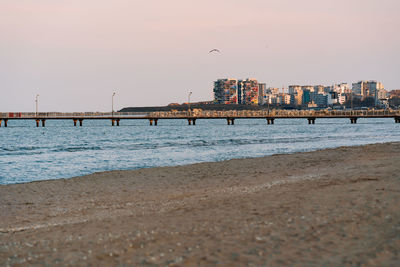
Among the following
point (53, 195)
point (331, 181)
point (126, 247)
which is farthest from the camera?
point (53, 195)

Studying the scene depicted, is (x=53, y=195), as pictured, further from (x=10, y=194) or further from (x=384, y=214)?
(x=384, y=214)

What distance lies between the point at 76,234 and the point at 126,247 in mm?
1812

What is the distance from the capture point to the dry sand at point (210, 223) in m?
6.56

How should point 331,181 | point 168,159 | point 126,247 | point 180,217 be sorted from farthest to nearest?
point 168,159 → point 331,181 → point 180,217 → point 126,247

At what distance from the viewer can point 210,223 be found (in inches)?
343

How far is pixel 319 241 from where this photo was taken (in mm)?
6957

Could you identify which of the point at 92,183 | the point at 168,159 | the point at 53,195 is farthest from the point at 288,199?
the point at 168,159

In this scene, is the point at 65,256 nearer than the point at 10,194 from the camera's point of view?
Yes

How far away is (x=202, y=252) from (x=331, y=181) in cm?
779

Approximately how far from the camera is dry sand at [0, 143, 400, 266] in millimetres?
6559

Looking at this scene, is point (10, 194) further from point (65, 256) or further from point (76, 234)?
point (65, 256)

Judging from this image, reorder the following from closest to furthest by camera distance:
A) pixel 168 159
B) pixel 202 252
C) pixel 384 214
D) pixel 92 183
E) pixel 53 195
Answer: pixel 202 252 → pixel 384 214 → pixel 53 195 → pixel 92 183 → pixel 168 159

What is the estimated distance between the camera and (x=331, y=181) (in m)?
13.5

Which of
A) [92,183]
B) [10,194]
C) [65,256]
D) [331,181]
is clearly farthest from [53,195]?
[331,181]
